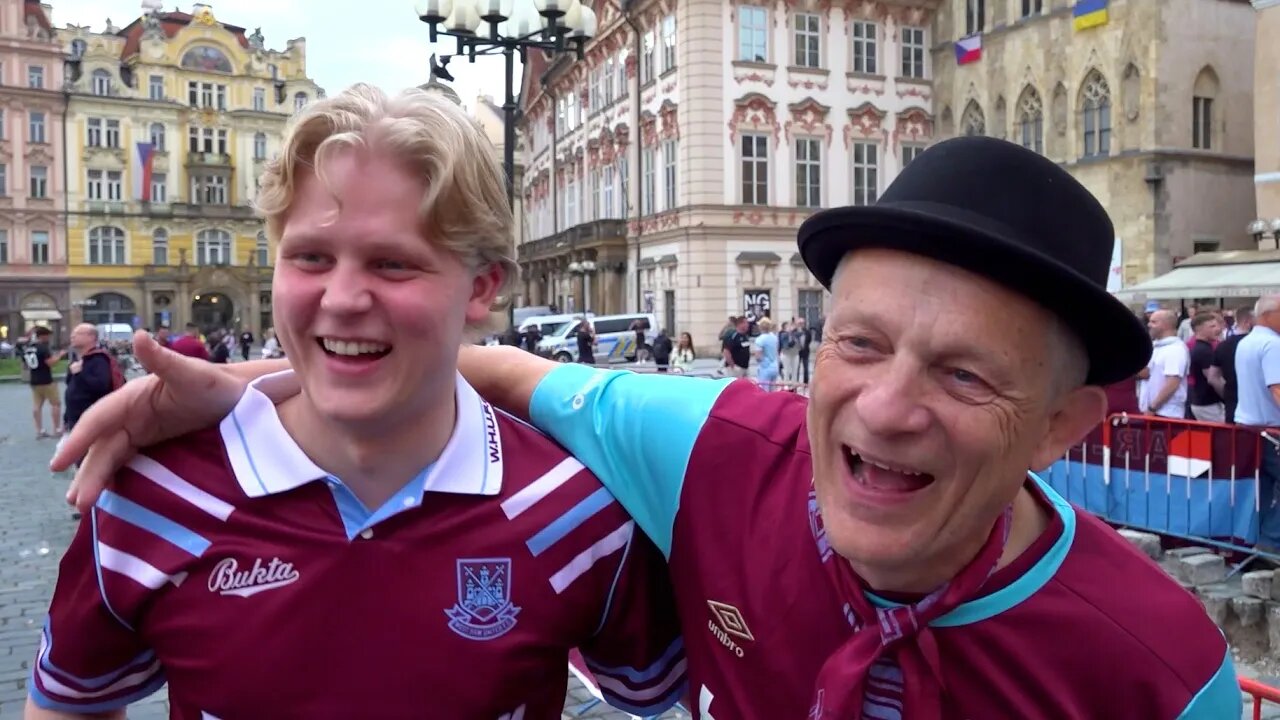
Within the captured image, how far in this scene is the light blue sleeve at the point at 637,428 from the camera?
217cm

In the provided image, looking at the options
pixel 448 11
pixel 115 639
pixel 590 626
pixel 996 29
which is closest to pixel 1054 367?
pixel 590 626

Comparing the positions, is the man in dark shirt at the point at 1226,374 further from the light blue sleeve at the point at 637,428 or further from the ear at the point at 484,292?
the ear at the point at 484,292

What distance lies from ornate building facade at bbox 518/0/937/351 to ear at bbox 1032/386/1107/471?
29.8 m

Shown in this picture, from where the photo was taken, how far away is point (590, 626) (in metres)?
2.17

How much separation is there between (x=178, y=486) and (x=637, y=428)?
899 mm

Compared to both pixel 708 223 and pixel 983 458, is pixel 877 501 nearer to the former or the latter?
pixel 983 458

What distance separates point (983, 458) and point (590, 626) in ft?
3.00

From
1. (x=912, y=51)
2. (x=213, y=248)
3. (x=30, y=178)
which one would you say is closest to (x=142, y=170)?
(x=30, y=178)

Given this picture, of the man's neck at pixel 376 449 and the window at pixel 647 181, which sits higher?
the window at pixel 647 181

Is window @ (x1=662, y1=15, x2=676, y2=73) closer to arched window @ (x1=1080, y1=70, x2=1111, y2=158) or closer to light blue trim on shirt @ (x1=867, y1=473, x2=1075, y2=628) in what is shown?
arched window @ (x1=1080, y1=70, x2=1111, y2=158)

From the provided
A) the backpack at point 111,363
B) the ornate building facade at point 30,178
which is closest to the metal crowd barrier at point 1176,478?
the backpack at point 111,363

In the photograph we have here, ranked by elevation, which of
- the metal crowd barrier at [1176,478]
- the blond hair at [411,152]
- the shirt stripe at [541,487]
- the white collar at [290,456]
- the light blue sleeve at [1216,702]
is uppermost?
the blond hair at [411,152]

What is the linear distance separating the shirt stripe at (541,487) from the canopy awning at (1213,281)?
22574mm

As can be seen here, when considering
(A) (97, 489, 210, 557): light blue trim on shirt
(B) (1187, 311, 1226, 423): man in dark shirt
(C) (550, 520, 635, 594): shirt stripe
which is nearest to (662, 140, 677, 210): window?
(B) (1187, 311, 1226, 423): man in dark shirt
